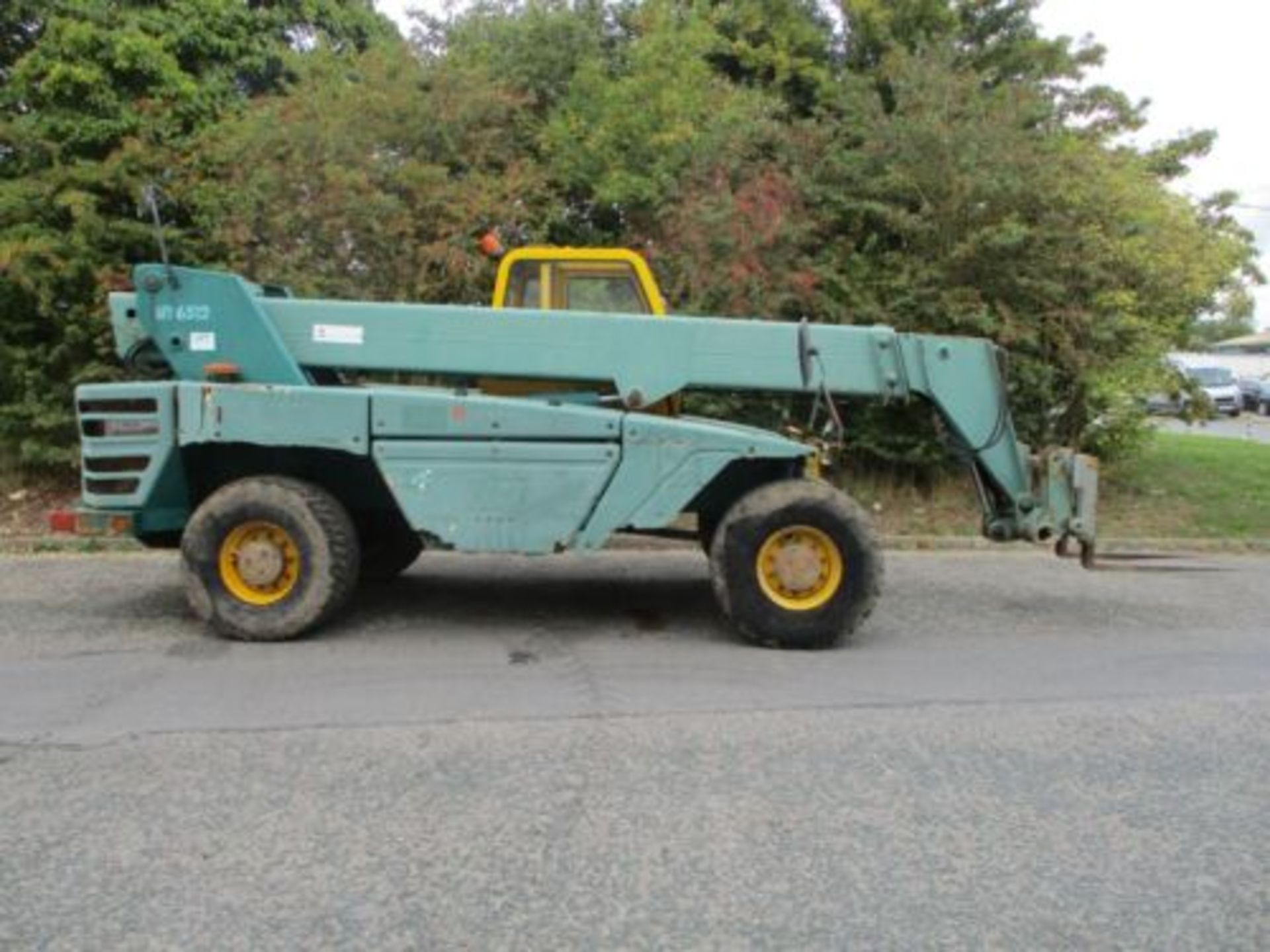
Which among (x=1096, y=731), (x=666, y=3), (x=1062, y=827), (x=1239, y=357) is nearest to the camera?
(x=1062, y=827)

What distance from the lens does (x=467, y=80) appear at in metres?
12.1

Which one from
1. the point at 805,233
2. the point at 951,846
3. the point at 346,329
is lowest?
the point at 951,846

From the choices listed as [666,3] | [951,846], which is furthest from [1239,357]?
[951,846]

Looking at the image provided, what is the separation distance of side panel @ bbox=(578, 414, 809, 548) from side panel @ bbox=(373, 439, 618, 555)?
0.35ft

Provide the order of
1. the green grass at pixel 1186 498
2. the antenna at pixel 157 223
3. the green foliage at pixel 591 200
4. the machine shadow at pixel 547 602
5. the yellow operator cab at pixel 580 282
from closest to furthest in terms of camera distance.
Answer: the antenna at pixel 157 223 → the machine shadow at pixel 547 602 → the yellow operator cab at pixel 580 282 → the green foliage at pixel 591 200 → the green grass at pixel 1186 498

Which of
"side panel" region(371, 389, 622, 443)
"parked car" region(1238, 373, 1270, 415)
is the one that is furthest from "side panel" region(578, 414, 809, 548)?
"parked car" region(1238, 373, 1270, 415)

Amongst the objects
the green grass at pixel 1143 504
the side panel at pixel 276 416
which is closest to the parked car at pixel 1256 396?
the green grass at pixel 1143 504

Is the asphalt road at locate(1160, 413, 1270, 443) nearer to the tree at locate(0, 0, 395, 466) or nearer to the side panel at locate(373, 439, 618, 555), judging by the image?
the tree at locate(0, 0, 395, 466)

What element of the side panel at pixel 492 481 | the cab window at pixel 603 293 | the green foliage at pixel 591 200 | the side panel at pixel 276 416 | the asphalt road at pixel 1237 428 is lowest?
the asphalt road at pixel 1237 428

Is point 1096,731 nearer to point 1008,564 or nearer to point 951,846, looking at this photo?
point 951,846

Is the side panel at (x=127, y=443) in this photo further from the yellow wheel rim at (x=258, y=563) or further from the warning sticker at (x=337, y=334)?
the warning sticker at (x=337, y=334)

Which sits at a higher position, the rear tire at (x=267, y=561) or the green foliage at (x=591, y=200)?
the green foliage at (x=591, y=200)

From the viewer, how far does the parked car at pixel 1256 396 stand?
135ft

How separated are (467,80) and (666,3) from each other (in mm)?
3892
